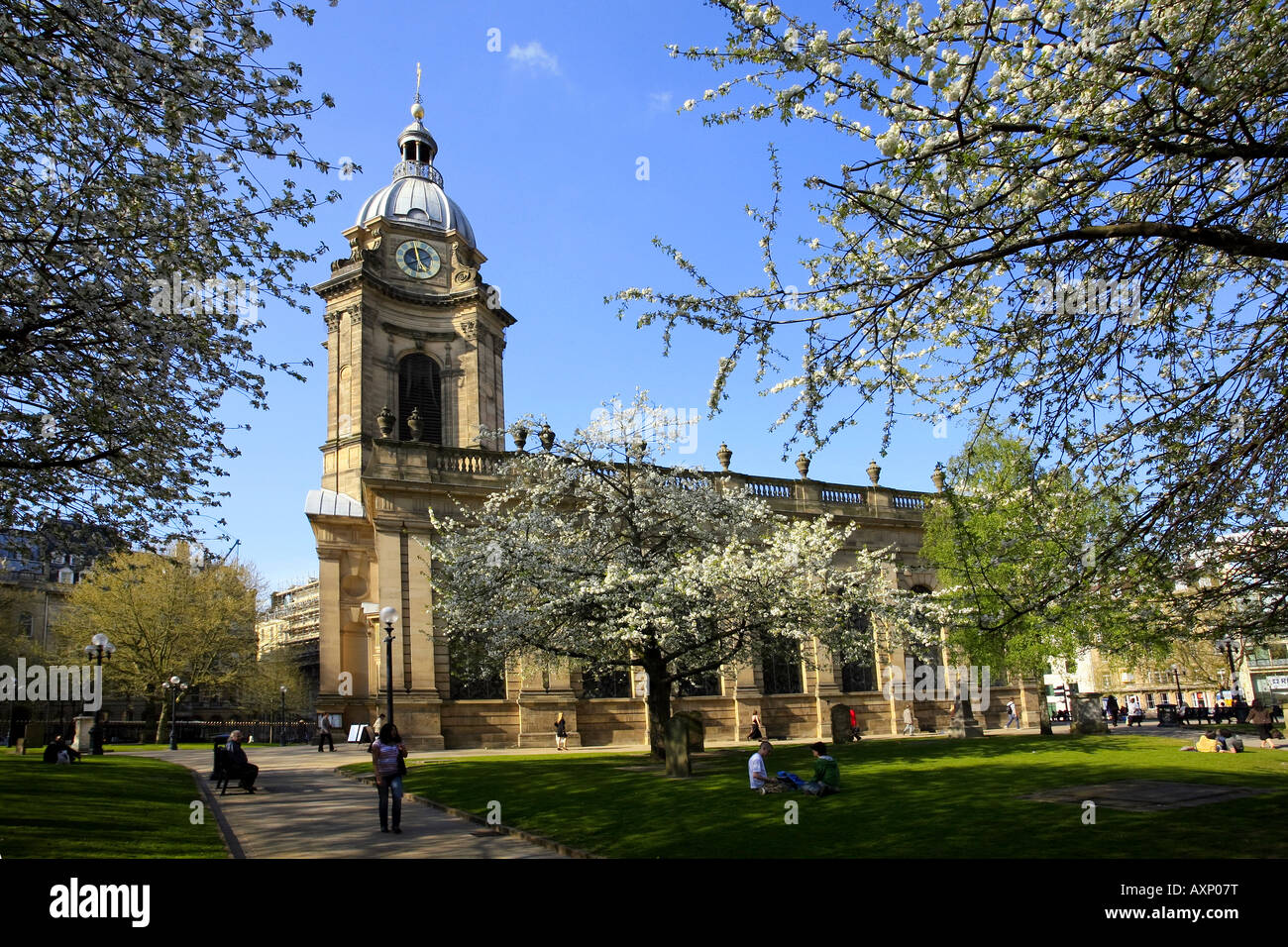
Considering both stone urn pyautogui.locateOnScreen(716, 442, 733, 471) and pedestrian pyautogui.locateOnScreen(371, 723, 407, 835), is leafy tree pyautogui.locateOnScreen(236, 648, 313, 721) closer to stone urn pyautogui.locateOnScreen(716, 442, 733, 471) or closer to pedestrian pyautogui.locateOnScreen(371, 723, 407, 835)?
stone urn pyautogui.locateOnScreen(716, 442, 733, 471)

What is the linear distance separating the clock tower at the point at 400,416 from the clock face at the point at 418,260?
57 mm

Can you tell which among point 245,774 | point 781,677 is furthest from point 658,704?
point 781,677

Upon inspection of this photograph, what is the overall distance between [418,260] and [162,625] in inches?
939

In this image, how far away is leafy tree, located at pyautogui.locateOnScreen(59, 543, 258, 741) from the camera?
44.9 metres

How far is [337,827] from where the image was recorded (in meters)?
12.2

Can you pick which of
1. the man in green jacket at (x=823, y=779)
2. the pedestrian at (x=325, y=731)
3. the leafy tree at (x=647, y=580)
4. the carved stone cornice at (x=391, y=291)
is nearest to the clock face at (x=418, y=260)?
the carved stone cornice at (x=391, y=291)

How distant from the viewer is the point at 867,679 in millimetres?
40438

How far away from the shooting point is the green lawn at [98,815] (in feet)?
30.7

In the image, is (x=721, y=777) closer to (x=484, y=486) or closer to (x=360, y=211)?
(x=484, y=486)

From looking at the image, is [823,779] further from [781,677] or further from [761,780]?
[781,677]

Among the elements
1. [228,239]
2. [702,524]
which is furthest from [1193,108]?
[702,524]

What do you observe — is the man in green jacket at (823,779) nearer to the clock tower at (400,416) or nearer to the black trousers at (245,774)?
the black trousers at (245,774)

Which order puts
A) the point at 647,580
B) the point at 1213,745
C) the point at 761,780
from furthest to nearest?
the point at 1213,745, the point at 647,580, the point at 761,780
